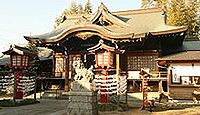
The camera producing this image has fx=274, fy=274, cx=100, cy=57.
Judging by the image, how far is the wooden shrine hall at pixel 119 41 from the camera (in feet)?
72.5

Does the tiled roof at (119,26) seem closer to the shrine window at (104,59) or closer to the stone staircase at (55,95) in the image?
the stone staircase at (55,95)

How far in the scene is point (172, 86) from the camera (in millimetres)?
21172

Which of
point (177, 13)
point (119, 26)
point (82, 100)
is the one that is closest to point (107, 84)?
point (82, 100)

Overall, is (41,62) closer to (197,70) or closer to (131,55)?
(131,55)

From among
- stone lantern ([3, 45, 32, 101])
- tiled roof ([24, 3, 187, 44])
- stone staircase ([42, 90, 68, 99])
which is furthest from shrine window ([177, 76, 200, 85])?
stone lantern ([3, 45, 32, 101])

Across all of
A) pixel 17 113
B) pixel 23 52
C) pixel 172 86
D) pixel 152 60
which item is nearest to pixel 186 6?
pixel 152 60

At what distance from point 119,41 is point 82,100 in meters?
10.5

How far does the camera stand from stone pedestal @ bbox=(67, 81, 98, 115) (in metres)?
12.7

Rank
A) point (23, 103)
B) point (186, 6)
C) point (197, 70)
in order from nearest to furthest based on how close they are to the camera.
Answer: point (23, 103) → point (197, 70) → point (186, 6)

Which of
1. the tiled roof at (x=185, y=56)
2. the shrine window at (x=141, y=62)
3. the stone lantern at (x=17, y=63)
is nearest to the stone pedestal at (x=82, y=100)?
the stone lantern at (x=17, y=63)

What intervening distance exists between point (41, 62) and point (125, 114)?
65.1 ft

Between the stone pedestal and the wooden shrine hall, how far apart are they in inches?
310

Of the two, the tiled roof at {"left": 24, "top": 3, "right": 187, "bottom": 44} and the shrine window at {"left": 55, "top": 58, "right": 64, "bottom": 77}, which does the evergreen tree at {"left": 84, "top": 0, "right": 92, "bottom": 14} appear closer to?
the tiled roof at {"left": 24, "top": 3, "right": 187, "bottom": 44}

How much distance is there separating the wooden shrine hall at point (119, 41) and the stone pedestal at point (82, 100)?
25.9 feet
